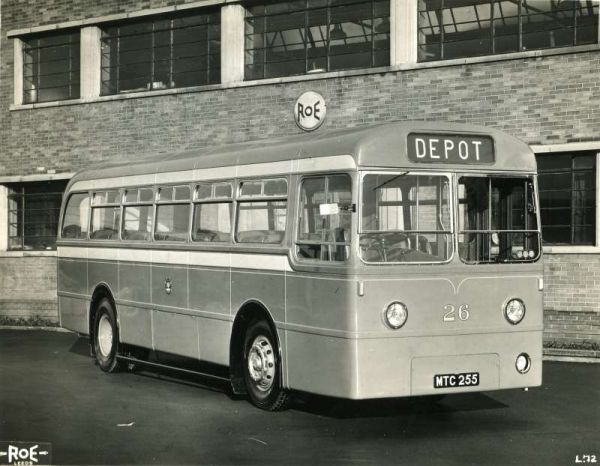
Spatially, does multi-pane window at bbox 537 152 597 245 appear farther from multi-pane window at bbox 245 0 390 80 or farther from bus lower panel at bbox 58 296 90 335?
bus lower panel at bbox 58 296 90 335

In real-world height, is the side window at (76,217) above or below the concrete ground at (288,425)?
above

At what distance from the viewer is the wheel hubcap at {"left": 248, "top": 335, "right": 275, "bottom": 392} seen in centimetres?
1074

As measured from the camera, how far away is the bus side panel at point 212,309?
11.6m

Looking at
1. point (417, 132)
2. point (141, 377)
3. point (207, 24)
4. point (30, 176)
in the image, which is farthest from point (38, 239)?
point (417, 132)

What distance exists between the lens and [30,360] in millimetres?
15633

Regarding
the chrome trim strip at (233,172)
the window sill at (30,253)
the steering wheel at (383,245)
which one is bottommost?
the window sill at (30,253)

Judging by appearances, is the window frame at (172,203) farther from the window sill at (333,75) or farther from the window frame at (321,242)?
the window sill at (333,75)

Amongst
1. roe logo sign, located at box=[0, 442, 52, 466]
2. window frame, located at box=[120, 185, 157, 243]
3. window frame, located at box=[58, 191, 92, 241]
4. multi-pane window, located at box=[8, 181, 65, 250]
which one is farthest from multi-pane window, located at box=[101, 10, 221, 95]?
roe logo sign, located at box=[0, 442, 52, 466]

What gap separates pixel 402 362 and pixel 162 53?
14.0 meters

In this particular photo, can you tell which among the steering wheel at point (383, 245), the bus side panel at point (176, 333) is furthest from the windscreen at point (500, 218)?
the bus side panel at point (176, 333)

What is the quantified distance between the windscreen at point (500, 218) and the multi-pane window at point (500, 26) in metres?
6.98

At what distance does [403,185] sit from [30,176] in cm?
Result: 1540

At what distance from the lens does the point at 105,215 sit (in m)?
14.8

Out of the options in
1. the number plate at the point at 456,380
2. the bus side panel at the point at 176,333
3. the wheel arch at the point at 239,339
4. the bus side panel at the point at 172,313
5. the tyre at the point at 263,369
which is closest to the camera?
the number plate at the point at 456,380
